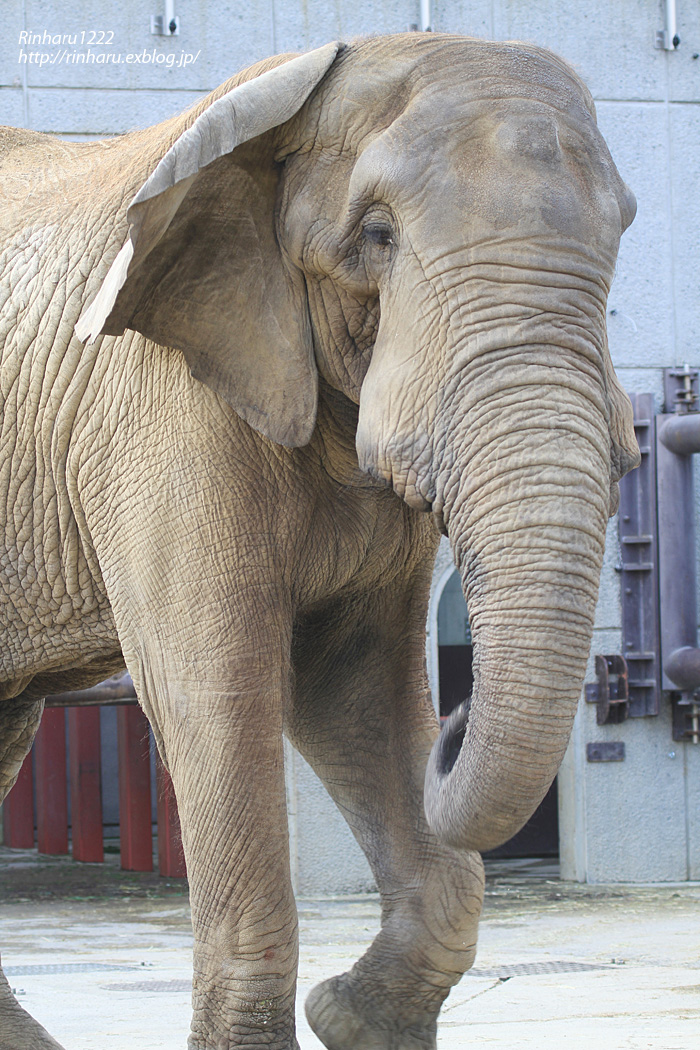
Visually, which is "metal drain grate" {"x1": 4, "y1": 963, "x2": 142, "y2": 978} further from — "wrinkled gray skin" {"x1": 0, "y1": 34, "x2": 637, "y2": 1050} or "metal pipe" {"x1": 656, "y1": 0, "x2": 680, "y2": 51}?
"metal pipe" {"x1": 656, "y1": 0, "x2": 680, "y2": 51}

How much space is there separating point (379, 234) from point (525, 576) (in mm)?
771

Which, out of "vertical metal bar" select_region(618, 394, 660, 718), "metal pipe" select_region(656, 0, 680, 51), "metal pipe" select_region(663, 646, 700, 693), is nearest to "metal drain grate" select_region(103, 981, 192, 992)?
"metal pipe" select_region(663, 646, 700, 693)

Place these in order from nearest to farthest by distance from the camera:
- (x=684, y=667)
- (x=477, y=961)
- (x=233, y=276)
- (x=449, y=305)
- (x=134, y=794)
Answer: (x=449, y=305) < (x=233, y=276) < (x=477, y=961) < (x=684, y=667) < (x=134, y=794)

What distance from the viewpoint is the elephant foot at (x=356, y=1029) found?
3809 mm

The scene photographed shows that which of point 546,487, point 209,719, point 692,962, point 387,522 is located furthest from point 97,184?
point 692,962

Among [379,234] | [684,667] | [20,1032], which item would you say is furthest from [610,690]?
[379,234]

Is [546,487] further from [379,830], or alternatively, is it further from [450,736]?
[379,830]

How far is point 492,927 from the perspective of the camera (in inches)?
307

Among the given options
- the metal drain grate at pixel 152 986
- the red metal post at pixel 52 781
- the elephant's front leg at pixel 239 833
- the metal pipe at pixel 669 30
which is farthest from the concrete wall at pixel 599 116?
the elephant's front leg at pixel 239 833

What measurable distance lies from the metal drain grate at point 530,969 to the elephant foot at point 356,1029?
7.36 ft

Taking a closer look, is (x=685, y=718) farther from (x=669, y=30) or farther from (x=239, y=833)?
(x=239, y=833)

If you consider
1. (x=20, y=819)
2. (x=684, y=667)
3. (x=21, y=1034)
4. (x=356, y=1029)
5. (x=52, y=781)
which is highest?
(x=684, y=667)

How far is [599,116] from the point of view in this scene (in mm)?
9477

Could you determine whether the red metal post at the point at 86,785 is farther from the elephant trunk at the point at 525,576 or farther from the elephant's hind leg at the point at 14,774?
the elephant trunk at the point at 525,576
